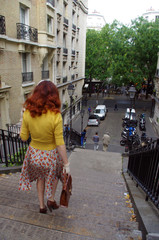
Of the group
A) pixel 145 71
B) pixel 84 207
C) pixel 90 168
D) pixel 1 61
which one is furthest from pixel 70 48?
pixel 84 207

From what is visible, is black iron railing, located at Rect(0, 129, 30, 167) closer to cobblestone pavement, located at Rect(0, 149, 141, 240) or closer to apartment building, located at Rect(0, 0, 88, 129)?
cobblestone pavement, located at Rect(0, 149, 141, 240)

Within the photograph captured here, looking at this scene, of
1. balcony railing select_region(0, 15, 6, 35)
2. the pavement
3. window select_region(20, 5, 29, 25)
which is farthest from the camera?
window select_region(20, 5, 29, 25)

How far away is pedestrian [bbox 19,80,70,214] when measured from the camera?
2.25 m

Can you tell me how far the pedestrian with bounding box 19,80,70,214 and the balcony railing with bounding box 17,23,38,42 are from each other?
1114 cm

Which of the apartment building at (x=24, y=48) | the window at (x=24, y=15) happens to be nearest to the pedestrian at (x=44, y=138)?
the apartment building at (x=24, y=48)

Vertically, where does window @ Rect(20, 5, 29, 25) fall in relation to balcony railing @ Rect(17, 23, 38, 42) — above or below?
above

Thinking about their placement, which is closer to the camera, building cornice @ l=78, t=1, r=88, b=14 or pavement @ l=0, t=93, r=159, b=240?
pavement @ l=0, t=93, r=159, b=240

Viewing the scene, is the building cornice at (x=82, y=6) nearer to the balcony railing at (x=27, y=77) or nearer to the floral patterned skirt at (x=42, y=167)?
the balcony railing at (x=27, y=77)

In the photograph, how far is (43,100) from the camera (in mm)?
2262

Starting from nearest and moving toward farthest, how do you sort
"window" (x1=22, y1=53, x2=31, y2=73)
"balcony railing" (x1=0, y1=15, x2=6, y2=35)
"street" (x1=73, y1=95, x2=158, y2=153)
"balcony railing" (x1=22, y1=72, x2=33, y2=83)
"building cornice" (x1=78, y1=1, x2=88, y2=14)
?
"balcony railing" (x1=0, y1=15, x2=6, y2=35), "balcony railing" (x1=22, y1=72, x2=33, y2=83), "window" (x1=22, y1=53, x2=31, y2=73), "street" (x1=73, y1=95, x2=158, y2=153), "building cornice" (x1=78, y1=1, x2=88, y2=14)

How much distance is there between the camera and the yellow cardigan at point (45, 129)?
225 cm

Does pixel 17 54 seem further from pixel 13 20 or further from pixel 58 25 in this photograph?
pixel 58 25

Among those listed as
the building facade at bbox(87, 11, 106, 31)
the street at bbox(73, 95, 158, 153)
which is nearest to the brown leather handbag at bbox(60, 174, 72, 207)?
the street at bbox(73, 95, 158, 153)

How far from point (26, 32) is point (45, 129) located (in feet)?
39.3
